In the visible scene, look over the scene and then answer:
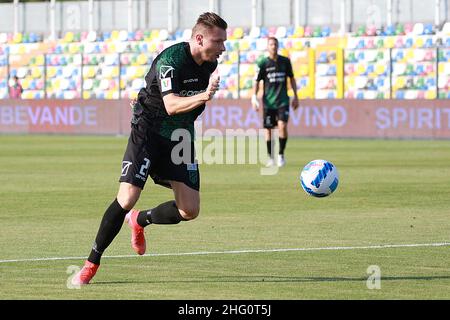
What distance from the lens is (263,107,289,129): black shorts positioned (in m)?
26.3

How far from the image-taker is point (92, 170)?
24.7 metres

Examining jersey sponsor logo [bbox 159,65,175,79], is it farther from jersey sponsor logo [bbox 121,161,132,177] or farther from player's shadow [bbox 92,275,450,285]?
player's shadow [bbox 92,275,450,285]

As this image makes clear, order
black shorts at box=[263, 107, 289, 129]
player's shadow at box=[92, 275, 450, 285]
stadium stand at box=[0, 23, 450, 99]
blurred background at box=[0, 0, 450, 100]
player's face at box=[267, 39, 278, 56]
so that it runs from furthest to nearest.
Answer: blurred background at box=[0, 0, 450, 100] < stadium stand at box=[0, 23, 450, 99] < black shorts at box=[263, 107, 289, 129] < player's face at box=[267, 39, 278, 56] < player's shadow at box=[92, 275, 450, 285]

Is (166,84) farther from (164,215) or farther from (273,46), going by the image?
(273,46)

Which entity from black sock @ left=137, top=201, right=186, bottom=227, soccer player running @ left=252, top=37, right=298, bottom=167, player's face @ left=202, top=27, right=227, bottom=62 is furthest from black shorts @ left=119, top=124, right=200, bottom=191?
soccer player running @ left=252, top=37, right=298, bottom=167

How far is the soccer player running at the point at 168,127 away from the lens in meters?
10.3

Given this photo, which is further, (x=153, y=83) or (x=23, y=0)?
(x=23, y=0)

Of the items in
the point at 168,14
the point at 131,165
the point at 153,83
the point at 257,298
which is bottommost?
the point at 257,298

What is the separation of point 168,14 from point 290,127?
38.6ft

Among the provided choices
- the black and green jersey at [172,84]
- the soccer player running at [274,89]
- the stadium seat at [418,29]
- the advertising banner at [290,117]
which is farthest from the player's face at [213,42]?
the stadium seat at [418,29]

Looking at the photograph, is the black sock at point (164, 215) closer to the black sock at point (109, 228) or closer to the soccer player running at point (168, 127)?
the soccer player running at point (168, 127)

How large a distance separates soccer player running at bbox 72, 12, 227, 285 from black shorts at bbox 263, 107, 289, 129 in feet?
50.3
